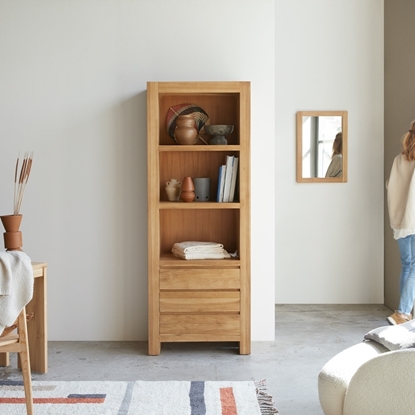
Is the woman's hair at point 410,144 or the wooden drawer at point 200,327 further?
the woman's hair at point 410,144

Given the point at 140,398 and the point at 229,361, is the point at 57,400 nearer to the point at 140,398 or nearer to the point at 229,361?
the point at 140,398

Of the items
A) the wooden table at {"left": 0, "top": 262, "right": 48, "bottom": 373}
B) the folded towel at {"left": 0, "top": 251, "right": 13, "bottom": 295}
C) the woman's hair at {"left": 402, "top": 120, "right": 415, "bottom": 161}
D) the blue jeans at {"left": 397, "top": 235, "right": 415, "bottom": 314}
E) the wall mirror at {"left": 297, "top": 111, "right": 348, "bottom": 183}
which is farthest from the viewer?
the wall mirror at {"left": 297, "top": 111, "right": 348, "bottom": 183}

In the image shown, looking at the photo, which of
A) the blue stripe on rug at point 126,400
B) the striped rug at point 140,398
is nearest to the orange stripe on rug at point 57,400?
the striped rug at point 140,398

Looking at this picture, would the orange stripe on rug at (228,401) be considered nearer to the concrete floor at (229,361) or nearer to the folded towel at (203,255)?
the concrete floor at (229,361)

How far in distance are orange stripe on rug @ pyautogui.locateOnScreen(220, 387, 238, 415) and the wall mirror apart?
9.26 feet

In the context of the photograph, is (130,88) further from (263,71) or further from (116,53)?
(263,71)

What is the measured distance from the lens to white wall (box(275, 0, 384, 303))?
568 centimetres

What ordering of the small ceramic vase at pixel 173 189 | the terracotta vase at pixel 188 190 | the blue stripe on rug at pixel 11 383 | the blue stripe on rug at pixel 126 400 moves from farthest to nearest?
the small ceramic vase at pixel 173 189, the terracotta vase at pixel 188 190, the blue stripe on rug at pixel 11 383, the blue stripe on rug at pixel 126 400

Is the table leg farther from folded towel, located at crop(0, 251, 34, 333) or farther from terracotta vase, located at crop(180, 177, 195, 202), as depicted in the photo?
terracotta vase, located at crop(180, 177, 195, 202)

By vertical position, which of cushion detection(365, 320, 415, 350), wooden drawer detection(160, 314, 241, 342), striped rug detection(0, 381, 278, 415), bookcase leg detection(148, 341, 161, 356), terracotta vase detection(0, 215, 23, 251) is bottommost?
striped rug detection(0, 381, 278, 415)

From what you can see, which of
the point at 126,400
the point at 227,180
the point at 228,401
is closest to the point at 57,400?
the point at 126,400

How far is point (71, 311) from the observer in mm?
4418

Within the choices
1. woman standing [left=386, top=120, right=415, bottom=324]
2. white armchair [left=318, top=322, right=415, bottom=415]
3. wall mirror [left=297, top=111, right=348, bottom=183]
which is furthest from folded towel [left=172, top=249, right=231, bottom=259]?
wall mirror [left=297, top=111, right=348, bottom=183]

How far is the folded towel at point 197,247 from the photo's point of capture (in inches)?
160
